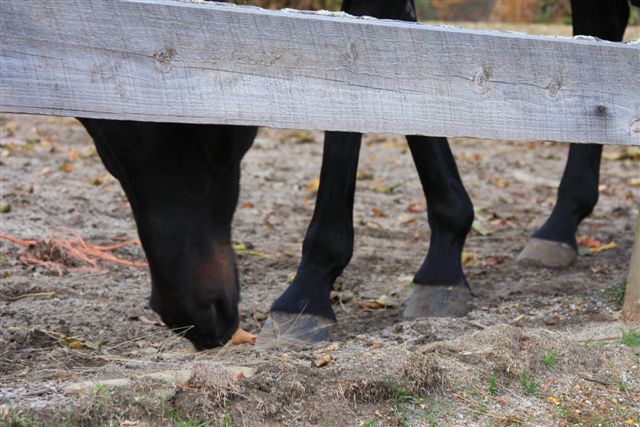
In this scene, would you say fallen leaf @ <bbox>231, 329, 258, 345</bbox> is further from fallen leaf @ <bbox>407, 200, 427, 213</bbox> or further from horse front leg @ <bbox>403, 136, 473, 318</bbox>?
fallen leaf @ <bbox>407, 200, 427, 213</bbox>

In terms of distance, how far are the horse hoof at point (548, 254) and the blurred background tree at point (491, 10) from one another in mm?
9006

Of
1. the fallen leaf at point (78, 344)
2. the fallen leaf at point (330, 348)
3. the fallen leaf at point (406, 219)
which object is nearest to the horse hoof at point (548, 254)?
the fallen leaf at point (406, 219)

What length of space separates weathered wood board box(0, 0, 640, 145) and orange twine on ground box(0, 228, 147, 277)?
2183 mm

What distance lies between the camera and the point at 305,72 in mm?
2309

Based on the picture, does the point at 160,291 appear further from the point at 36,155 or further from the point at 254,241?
the point at 36,155

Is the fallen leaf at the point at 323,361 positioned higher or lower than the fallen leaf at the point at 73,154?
lower

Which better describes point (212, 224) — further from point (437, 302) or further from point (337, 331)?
point (437, 302)

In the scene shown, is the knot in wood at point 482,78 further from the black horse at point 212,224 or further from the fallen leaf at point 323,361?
the fallen leaf at point 323,361

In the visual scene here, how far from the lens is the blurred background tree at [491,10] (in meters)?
13.5

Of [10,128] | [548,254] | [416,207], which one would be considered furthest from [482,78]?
[10,128]

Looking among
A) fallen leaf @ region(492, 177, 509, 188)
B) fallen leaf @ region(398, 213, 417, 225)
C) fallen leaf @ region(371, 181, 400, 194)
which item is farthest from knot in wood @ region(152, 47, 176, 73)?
fallen leaf @ region(492, 177, 509, 188)

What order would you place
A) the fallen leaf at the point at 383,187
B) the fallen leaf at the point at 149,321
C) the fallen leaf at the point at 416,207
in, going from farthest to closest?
the fallen leaf at the point at 383,187 < the fallen leaf at the point at 416,207 < the fallen leaf at the point at 149,321

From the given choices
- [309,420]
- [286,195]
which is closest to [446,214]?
[309,420]

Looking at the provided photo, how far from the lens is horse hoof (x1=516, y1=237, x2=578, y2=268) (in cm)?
445
